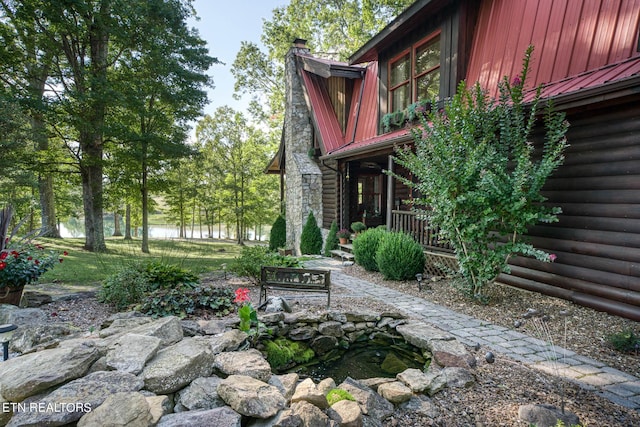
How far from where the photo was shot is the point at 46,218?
13.8m

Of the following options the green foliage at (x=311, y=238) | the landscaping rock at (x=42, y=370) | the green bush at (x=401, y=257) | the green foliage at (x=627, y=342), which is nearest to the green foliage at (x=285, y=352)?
the landscaping rock at (x=42, y=370)

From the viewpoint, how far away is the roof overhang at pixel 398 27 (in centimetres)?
695

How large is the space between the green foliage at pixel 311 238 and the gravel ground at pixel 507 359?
19.3ft

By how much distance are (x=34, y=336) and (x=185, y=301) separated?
1.63 meters

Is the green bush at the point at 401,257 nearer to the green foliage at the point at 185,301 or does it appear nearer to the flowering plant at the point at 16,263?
the green foliage at the point at 185,301

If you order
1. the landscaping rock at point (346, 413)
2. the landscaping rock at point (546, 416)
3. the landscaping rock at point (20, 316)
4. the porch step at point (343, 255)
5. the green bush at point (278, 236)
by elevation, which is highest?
the landscaping rock at point (546, 416)

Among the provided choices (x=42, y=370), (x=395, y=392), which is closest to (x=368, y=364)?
(x=395, y=392)

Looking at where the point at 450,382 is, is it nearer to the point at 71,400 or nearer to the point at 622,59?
the point at 71,400

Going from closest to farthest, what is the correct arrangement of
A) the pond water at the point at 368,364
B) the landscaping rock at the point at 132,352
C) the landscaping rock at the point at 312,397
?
the landscaping rock at the point at 312,397
the landscaping rock at the point at 132,352
the pond water at the point at 368,364

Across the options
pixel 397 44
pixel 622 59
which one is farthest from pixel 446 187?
pixel 397 44

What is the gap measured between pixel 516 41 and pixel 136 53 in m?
12.9

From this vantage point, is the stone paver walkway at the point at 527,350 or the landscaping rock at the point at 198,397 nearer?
the landscaping rock at the point at 198,397

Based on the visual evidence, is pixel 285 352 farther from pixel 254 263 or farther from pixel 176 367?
pixel 254 263

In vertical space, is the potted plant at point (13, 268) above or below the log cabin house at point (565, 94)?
below
